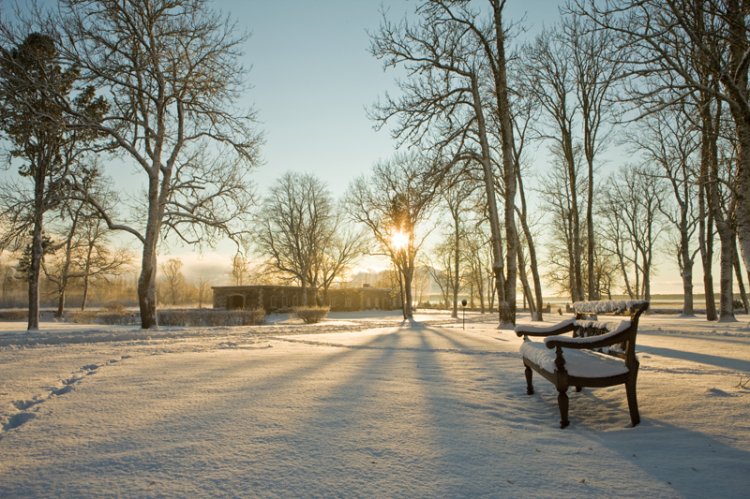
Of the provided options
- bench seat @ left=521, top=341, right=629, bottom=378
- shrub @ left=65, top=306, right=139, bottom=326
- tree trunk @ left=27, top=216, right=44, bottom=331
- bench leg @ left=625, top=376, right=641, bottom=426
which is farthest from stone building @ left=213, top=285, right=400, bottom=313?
bench leg @ left=625, top=376, right=641, bottom=426

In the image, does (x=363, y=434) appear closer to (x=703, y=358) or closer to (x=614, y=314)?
(x=614, y=314)

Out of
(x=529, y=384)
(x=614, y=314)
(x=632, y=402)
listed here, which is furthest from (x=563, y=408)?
(x=614, y=314)

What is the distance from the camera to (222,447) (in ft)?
9.74

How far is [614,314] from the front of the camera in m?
4.61

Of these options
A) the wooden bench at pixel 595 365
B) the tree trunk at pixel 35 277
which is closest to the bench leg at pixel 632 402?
the wooden bench at pixel 595 365

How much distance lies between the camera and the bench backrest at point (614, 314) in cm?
366

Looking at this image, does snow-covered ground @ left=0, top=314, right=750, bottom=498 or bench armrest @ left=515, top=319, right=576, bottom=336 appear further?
bench armrest @ left=515, top=319, right=576, bottom=336

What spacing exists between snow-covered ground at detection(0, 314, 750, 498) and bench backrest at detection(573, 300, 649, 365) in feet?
1.89

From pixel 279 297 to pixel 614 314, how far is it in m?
41.7

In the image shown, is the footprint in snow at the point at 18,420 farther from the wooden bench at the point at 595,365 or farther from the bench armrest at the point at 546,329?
the bench armrest at the point at 546,329

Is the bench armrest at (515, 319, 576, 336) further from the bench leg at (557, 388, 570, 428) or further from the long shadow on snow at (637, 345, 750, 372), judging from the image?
the long shadow on snow at (637, 345, 750, 372)

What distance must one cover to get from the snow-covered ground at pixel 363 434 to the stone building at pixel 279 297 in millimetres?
32739

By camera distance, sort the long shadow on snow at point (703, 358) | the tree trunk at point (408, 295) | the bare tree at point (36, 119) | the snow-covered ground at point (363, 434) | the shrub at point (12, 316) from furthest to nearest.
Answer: the tree trunk at point (408, 295) → the shrub at point (12, 316) → the bare tree at point (36, 119) → the long shadow on snow at point (703, 358) → the snow-covered ground at point (363, 434)

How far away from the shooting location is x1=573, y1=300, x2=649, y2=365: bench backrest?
3.66 m
